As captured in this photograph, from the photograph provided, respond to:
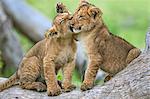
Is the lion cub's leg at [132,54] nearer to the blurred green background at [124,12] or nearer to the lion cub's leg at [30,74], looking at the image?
the lion cub's leg at [30,74]

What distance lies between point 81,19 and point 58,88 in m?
0.81

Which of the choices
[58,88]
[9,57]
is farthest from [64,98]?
[9,57]

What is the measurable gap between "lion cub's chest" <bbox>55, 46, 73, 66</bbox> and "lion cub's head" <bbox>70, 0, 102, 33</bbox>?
1.26ft

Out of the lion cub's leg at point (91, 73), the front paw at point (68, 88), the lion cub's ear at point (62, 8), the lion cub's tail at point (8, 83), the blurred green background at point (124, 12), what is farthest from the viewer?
the blurred green background at point (124, 12)

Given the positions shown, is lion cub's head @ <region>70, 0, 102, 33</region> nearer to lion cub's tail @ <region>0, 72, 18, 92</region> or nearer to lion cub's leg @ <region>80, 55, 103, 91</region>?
lion cub's leg @ <region>80, 55, 103, 91</region>

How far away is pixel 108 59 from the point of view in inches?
253

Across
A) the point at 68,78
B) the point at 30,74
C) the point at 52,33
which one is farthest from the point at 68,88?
the point at 52,33

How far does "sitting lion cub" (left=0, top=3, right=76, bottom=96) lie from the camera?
6348 mm

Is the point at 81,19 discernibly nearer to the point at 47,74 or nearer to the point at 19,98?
the point at 47,74

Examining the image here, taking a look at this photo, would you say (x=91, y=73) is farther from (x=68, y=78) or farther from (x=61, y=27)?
(x=61, y=27)

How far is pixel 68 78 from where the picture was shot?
6531 millimetres

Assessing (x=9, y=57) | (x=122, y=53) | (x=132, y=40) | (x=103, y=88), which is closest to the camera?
(x=103, y=88)

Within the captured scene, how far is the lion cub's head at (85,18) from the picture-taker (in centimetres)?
618

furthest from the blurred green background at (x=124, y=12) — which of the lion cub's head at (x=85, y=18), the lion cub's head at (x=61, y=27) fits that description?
the lion cub's head at (x=85, y=18)
